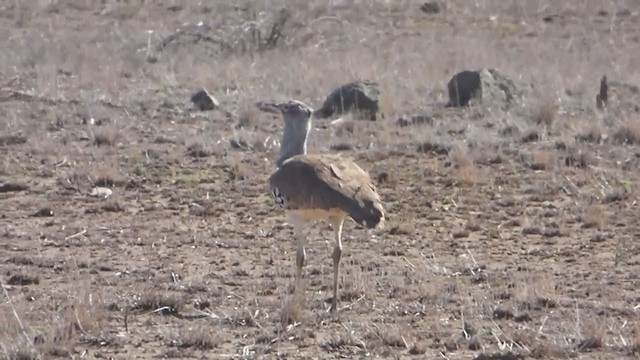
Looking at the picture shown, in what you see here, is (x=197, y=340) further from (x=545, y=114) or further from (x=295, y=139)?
(x=545, y=114)

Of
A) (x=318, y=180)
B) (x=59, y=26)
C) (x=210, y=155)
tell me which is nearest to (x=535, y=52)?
(x=59, y=26)

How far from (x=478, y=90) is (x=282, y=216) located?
5.95 meters

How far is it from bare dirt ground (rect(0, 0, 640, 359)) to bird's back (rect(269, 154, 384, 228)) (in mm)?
573

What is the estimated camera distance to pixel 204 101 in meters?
15.1

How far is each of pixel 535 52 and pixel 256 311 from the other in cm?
1676

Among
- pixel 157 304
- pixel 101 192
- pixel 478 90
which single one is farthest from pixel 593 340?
pixel 478 90

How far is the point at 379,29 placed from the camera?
2639 centimetres

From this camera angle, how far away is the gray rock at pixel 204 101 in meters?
15.0

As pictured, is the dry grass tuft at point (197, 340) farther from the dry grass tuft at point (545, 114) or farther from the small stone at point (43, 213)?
the dry grass tuft at point (545, 114)

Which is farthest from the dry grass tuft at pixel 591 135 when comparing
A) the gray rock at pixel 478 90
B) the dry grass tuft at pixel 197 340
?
the dry grass tuft at pixel 197 340

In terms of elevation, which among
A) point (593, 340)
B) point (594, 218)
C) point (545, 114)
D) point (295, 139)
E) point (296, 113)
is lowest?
point (594, 218)

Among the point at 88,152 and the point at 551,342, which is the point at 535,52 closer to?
the point at 88,152

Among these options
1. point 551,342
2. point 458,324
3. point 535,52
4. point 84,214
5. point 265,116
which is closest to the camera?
point 551,342

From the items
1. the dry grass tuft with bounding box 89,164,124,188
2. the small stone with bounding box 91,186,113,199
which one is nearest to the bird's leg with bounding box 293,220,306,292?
the small stone with bounding box 91,186,113,199
